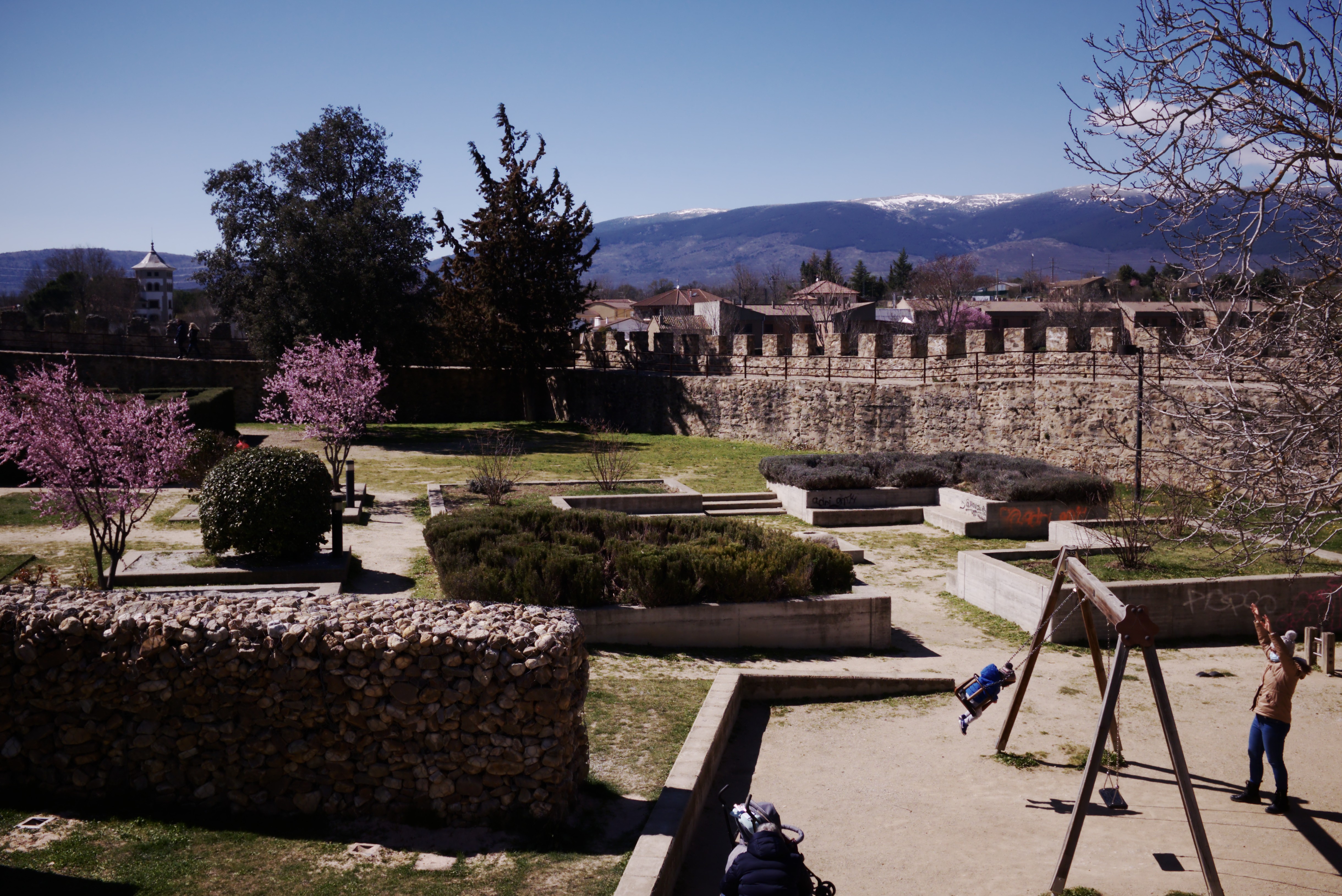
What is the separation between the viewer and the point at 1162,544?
12930 millimetres

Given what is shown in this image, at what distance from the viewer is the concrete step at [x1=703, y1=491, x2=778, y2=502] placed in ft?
59.5

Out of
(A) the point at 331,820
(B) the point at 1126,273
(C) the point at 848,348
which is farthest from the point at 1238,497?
(B) the point at 1126,273

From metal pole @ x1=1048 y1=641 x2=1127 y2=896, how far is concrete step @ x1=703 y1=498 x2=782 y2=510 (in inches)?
473

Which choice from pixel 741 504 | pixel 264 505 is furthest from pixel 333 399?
pixel 741 504

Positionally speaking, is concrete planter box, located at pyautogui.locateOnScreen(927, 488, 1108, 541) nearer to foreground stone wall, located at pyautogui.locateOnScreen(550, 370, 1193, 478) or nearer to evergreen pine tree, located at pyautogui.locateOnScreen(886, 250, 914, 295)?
foreground stone wall, located at pyautogui.locateOnScreen(550, 370, 1193, 478)

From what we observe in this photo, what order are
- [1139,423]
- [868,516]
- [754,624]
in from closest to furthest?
[1139,423]
[754,624]
[868,516]

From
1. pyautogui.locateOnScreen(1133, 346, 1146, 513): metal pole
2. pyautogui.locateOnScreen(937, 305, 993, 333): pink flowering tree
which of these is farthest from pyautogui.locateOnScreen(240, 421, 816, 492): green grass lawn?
pyautogui.locateOnScreen(937, 305, 993, 333): pink flowering tree

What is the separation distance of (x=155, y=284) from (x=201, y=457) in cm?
12089

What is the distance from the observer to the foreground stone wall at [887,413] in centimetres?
1997

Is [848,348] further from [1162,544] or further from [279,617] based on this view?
[279,617]

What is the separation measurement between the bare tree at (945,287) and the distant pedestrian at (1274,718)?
46.9 metres

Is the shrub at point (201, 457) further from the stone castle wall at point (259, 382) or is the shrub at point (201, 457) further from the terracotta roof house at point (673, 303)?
the terracotta roof house at point (673, 303)

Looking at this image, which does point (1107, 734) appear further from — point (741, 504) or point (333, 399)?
point (333, 399)

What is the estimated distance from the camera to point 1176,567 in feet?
38.8
